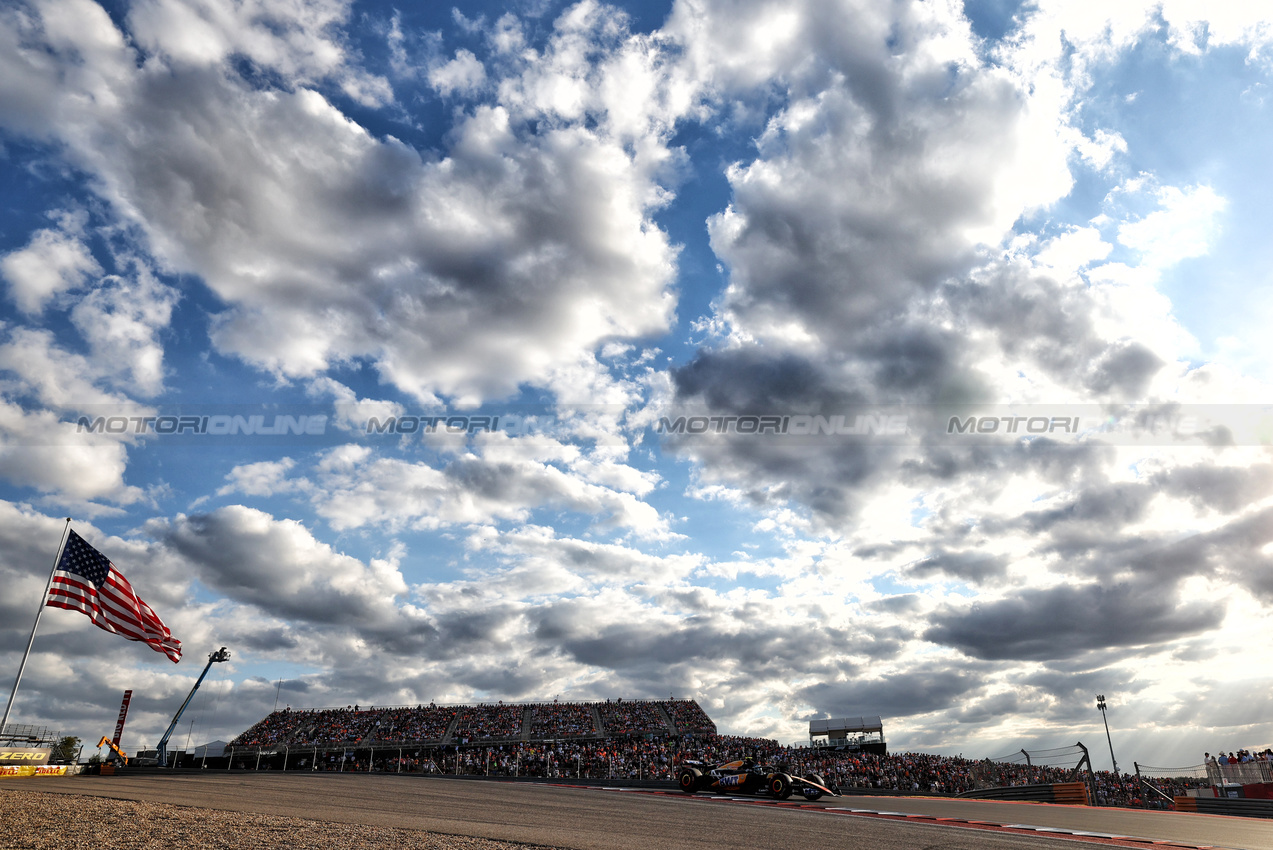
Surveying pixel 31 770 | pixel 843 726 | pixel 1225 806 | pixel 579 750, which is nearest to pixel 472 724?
pixel 579 750

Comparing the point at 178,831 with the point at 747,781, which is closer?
the point at 178,831

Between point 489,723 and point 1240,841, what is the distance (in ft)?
186

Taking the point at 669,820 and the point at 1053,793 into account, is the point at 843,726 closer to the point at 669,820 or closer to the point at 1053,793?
the point at 1053,793

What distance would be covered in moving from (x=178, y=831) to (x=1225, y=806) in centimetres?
3353

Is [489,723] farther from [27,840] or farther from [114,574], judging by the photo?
[27,840]

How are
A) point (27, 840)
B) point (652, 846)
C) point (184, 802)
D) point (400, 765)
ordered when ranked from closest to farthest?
point (27, 840), point (652, 846), point (184, 802), point (400, 765)

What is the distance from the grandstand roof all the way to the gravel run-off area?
53833mm

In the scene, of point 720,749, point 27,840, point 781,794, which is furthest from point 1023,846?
point 720,749

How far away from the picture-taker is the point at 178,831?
429 inches

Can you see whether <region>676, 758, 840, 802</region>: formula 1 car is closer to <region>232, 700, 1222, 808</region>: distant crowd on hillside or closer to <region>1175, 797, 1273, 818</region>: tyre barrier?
<region>232, 700, 1222, 808</region>: distant crowd on hillside

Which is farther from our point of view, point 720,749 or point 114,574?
point 720,749

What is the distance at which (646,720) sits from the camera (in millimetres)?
62531

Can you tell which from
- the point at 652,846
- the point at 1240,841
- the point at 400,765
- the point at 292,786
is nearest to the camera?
the point at 652,846

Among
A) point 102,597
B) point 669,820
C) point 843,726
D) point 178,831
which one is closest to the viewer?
point 178,831
